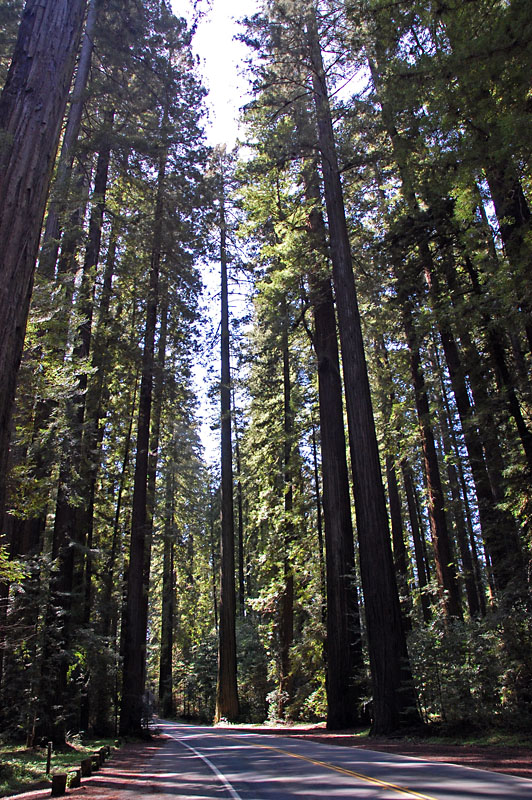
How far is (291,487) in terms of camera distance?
22172mm

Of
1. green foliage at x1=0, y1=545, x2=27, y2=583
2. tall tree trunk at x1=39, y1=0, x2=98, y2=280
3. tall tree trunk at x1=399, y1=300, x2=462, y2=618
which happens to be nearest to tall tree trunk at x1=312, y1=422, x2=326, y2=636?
tall tree trunk at x1=399, y1=300, x2=462, y2=618

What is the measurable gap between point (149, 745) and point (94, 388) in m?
9.76

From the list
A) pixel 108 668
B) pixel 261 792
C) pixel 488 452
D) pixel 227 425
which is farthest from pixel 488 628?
pixel 227 425

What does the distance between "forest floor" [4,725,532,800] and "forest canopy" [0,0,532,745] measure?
91cm

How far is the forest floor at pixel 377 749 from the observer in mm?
6518

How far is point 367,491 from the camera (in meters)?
11.8

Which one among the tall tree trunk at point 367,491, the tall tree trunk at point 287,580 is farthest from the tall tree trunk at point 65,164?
the tall tree trunk at point 287,580

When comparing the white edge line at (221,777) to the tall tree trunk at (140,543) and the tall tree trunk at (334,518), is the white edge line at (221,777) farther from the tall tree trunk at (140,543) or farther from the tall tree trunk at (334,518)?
the tall tree trunk at (140,543)

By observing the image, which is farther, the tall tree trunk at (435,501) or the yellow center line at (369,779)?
the tall tree trunk at (435,501)

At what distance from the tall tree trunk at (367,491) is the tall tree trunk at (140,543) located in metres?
4.51

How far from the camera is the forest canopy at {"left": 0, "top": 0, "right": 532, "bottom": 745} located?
804 centimetres

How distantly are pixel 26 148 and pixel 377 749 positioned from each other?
9.90 meters

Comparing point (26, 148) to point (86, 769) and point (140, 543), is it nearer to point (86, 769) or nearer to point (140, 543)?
point (86, 769)

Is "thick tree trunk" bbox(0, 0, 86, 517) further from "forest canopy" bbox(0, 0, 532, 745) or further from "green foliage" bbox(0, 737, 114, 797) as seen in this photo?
"green foliage" bbox(0, 737, 114, 797)
